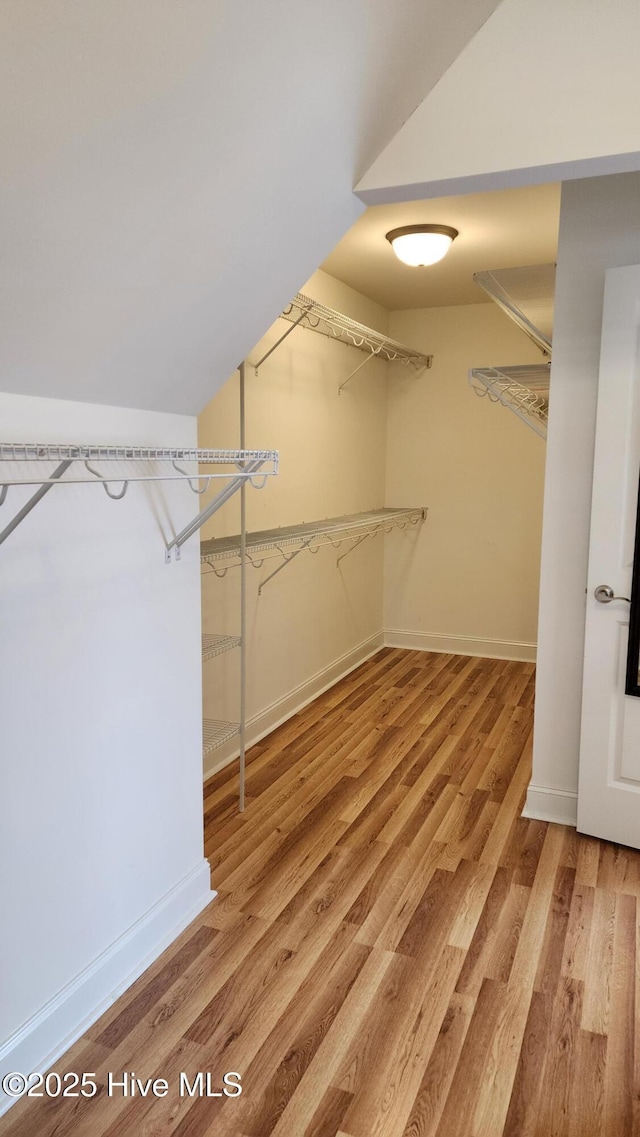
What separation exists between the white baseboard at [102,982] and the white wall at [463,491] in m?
3.35

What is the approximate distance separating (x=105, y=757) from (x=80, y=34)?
150cm

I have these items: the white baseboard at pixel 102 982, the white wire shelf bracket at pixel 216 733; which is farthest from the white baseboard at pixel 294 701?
the white baseboard at pixel 102 982

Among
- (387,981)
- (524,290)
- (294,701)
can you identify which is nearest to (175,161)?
(387,981)

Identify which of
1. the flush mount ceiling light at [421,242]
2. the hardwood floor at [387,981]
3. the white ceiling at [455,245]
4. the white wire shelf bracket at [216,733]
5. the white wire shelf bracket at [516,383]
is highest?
the white ceiling at [455,245]

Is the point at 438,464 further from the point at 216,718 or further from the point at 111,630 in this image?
the point at 111,630

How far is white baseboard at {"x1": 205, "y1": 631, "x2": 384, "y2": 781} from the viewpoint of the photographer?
342cm

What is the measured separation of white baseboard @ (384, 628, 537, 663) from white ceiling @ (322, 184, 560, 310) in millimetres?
2306

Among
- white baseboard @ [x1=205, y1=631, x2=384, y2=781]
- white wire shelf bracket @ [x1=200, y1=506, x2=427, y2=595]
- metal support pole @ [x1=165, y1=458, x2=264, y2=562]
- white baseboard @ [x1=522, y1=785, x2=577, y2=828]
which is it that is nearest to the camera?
metal support pole @ [x1=165, y1=458, x2=264, y2=562]

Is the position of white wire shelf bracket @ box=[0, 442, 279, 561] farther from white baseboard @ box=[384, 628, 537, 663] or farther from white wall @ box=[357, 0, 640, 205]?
white baseboard @ box=[384, 628, 537, 663]

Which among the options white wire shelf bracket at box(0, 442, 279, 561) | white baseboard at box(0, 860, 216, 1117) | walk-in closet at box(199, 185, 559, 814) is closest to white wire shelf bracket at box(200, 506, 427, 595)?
walk-in closet at box(199, 185, 559, 814)

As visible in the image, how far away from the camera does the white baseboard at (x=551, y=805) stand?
2.86m

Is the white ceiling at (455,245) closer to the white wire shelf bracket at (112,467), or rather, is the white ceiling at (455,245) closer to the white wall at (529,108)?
the white wall at (529,108)

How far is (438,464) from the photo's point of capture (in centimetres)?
531

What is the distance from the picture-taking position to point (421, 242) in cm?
331
